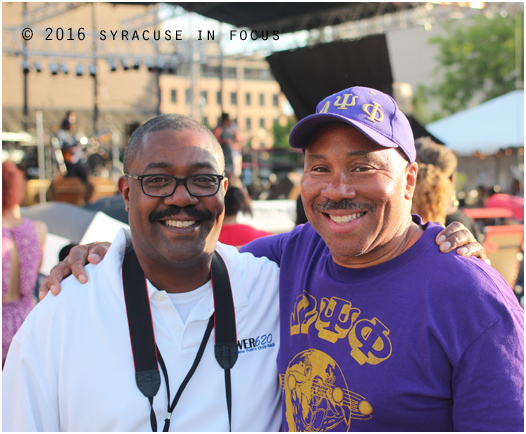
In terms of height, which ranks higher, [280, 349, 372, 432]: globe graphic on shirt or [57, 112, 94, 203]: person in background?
[57, 112, 94, 203]: person in background

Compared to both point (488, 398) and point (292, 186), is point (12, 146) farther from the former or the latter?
point (488, 398)

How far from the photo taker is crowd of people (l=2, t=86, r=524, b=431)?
1.44 m

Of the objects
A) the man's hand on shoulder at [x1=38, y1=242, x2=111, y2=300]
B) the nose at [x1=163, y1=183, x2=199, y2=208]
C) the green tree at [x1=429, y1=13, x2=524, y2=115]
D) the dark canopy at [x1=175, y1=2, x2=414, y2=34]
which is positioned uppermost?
the green tree at [x1=429, y1=13, x2=524, y2=115]

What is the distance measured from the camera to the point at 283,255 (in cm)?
208

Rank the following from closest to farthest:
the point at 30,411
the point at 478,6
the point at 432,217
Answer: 1. the point at 30,411
2. the point at 432,217
3. the point at 478,6

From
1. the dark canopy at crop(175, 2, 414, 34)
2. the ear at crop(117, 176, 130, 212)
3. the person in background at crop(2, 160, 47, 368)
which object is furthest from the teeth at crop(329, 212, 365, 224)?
the dark canopy at crop(175, 2, 414, 34)

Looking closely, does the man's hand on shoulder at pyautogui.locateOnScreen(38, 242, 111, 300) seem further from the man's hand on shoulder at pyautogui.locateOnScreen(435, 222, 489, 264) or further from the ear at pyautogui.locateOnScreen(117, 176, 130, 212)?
the man's hand on shoulder at pyautogui.locateOnScreen(435, 222, 489, 264)

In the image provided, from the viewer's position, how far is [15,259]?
3.30 m

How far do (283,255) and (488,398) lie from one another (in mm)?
964

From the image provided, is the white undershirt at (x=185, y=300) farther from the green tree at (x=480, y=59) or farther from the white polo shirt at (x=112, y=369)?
the green tree at (x=480, y=59)

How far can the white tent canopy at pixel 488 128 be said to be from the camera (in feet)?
38.8

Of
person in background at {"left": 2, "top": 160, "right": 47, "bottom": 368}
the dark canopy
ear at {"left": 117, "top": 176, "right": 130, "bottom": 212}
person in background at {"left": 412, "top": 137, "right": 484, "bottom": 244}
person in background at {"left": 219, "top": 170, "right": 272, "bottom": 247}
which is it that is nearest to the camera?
ear at {"left": 117, "top": 176, "right": 130, "bottom": 212}

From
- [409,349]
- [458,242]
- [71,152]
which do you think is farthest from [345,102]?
[71,152]

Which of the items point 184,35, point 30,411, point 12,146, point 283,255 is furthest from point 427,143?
point 12,146
